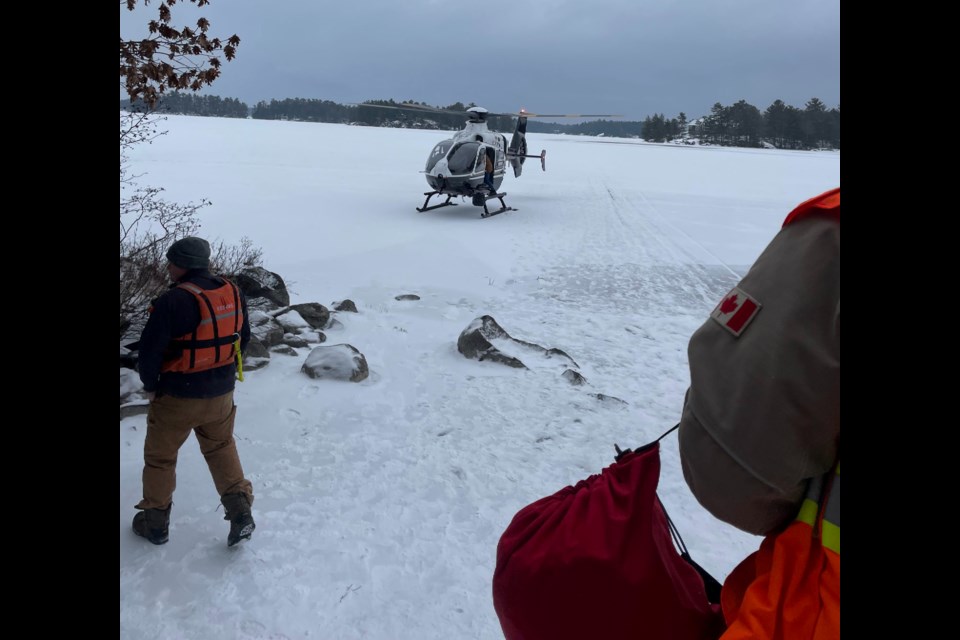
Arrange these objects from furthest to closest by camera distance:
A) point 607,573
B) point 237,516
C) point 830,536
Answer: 1. point 237,516
2. point 607,573
3. point 830,536

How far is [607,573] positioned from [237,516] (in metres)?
2.87

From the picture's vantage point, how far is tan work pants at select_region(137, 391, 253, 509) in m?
3.55

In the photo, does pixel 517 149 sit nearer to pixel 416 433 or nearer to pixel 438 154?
pixel 438 154

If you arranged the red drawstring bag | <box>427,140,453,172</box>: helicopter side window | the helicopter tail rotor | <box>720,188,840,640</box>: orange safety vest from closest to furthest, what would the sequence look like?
<box>720,188,840,640</box>: orange safety vest, the red drawstring bag, <box>427,140,453,172</box>: helicopter side window, the helicopter tail rotor

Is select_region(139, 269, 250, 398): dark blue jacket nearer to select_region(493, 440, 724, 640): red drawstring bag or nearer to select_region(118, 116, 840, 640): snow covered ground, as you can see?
select_region(118, 116, 840, 640): snow covered ground

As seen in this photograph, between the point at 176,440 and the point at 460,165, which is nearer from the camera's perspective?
the point at 176,440

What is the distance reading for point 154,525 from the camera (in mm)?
3629

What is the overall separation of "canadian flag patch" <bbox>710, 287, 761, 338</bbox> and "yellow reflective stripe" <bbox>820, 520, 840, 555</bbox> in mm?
349

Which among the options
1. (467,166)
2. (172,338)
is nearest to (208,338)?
(172,338)

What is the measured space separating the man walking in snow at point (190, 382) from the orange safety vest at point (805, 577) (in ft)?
9.96

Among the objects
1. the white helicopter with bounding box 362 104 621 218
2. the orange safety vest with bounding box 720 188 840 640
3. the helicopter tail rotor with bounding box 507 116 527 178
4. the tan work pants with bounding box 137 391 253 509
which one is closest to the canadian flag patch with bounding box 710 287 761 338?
the orange safety vest with bounding box 720 188 840 640

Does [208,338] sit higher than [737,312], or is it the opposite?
[737,312]

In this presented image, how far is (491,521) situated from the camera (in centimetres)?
408
